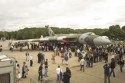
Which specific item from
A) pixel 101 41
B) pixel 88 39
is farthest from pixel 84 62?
pixel 88 39

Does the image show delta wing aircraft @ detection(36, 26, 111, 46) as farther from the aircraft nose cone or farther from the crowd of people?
the crowd of people

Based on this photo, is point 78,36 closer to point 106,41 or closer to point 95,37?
point 95,37

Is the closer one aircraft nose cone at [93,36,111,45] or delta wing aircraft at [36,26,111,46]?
aircraft nose cone at [93,36,111,45]

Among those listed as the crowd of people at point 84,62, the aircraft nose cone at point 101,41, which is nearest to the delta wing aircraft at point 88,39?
the aircraft nose cone at point 101,41

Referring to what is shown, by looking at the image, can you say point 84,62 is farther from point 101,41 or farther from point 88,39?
point 88,39

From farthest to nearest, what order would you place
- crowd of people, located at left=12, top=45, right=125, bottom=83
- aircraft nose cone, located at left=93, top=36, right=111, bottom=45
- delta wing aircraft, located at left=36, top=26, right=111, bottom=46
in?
delta wing aircraft, located at left=36, top=26, right=111, bottom=46, aircraft nose cone, located at left=93, top=36, right=111, bottom=45, crowd of people, located at left=12, top=45, right=125, bottom=83

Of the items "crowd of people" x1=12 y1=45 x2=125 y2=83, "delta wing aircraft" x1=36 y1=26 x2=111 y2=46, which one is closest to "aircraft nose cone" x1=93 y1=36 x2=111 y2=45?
"delta wing aircraft" x1=36 y1=26 x2=111 y2=46

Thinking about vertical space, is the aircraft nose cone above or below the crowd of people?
above

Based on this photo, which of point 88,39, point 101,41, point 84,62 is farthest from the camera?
point 88,39

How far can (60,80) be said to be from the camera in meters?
15.0

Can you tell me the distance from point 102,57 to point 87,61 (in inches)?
156

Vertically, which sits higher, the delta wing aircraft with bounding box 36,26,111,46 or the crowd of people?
the delta wing aircraft with bounding box 36,26,111,46

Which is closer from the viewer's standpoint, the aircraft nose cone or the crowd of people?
the crowd of people

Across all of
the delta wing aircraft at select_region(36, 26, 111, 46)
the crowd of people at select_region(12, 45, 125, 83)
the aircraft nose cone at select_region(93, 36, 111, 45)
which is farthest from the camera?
the delta wing aircraft at select_region(36, 26, 111, 46)
